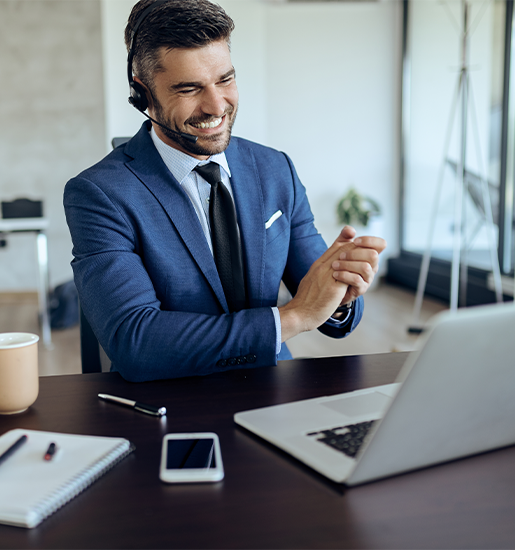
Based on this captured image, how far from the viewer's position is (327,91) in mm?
5188

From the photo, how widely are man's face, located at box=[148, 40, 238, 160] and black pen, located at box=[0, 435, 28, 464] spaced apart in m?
0.81

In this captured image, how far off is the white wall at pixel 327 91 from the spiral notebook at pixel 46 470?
4361 mm

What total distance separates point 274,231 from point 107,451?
32.1 inches

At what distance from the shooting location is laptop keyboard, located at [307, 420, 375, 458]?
652mm

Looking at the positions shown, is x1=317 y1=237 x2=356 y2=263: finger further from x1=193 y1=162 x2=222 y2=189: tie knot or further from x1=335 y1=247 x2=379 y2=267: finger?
x1=193 y1=162 x2=222 y2=189: tie knot

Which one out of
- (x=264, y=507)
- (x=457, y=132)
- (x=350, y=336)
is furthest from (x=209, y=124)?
(x=457, y=132)

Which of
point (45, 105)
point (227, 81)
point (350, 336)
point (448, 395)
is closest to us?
point (448, 395)

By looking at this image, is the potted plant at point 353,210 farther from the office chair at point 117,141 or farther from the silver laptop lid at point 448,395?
the silver laptop lid at point 448,395

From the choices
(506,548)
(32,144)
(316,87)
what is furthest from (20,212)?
(506,548)

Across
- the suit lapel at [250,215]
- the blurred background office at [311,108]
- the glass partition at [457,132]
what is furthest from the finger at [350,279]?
the blurred background office at [311,108]

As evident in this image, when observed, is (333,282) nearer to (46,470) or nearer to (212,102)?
(212,102)

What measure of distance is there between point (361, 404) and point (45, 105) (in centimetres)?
527

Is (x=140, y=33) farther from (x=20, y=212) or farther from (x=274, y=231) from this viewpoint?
(x=20, y=212)

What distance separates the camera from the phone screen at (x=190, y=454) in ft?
2.08
